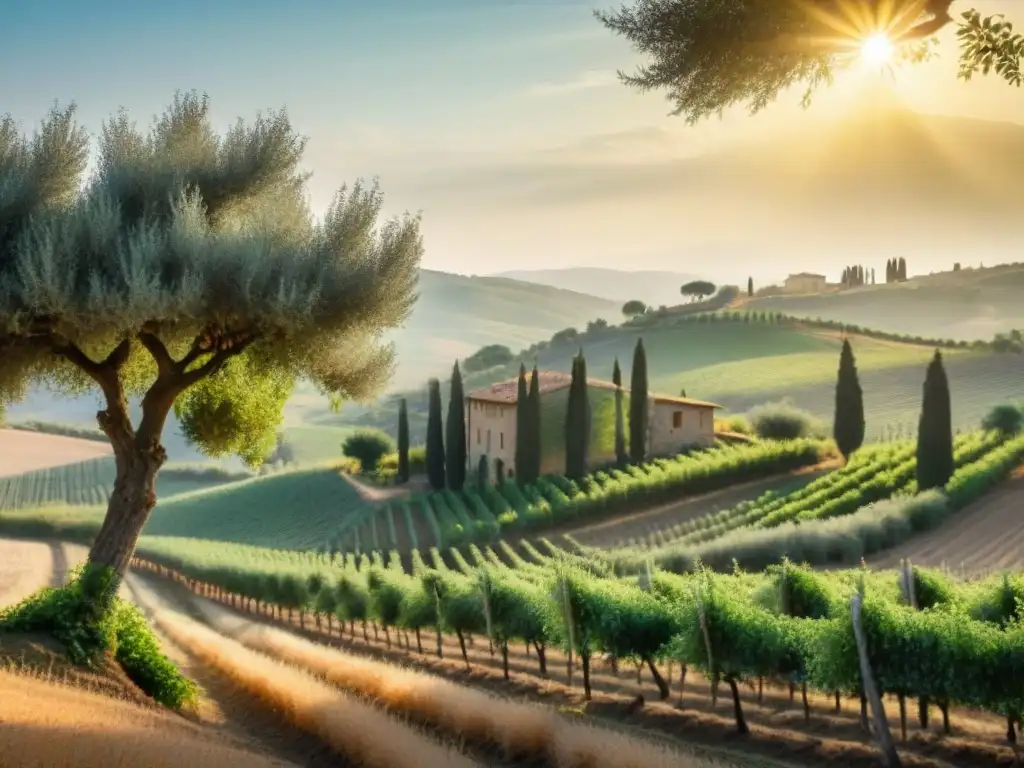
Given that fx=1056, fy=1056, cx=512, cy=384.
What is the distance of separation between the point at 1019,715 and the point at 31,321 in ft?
38.2

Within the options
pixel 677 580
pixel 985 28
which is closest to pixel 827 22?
pixel 985 28

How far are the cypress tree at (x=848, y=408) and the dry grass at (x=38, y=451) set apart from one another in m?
57.8

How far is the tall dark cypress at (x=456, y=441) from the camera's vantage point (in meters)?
56.2

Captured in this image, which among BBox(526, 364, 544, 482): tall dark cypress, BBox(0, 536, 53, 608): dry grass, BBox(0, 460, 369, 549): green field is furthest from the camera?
BBox(0, 460, 369, 549): green field

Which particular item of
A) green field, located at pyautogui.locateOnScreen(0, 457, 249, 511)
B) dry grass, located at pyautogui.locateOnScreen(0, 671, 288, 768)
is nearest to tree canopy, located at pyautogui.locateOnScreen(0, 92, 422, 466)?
dry grass, located at pyautogui.locateOnScreen(0, 671, 288, 768)

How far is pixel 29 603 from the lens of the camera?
1216cm

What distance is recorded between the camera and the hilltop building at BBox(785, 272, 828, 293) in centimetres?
13688

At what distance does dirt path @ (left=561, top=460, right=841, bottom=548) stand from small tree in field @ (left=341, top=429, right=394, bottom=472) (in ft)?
77.9

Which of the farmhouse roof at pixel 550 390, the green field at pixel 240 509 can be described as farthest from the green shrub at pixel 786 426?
the green field at pixel 240 509

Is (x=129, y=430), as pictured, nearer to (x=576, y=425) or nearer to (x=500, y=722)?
(x=500, y=722)

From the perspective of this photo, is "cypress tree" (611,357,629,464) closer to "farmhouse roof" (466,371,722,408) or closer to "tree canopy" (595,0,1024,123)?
"farmhouse roof" (466,371,722,408)

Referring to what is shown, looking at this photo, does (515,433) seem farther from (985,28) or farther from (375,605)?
(985,28)

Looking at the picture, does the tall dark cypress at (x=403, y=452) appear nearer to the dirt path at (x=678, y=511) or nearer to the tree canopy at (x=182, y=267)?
the dirt path at (x=678, y=511)

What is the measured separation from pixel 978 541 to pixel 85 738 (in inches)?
1276
